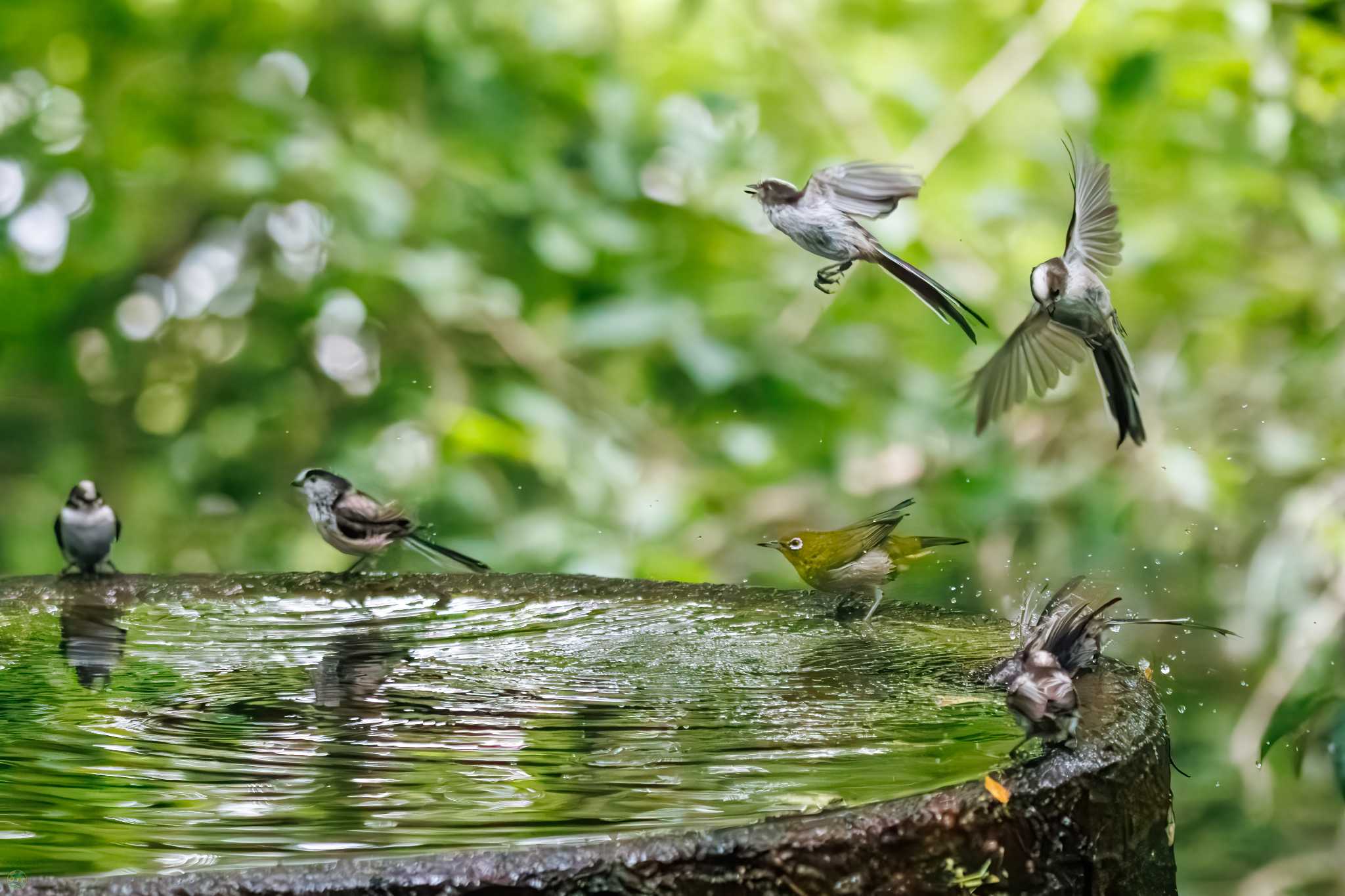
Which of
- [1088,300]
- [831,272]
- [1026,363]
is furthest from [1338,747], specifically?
[831,272]

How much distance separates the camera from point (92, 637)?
1807 millimetres

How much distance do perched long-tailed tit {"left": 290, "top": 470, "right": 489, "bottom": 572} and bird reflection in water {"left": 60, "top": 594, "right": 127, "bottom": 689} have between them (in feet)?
1.32

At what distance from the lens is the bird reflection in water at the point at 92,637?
5.12 feet

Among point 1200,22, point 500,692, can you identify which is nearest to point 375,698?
point 500,692

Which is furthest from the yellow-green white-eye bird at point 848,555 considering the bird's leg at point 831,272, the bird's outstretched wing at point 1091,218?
the bird's outstretched wing at point 1091,218

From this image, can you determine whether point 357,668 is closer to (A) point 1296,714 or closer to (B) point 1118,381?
(B) point 1118,381

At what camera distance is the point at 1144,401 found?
3244 mm

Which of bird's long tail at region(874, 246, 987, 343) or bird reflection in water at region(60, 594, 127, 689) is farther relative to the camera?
bird reflection in water at region(60, 594, 127, 689)

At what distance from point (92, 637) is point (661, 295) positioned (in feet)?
5.36

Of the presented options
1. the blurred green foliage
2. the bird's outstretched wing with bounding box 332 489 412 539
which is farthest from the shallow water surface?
the blurred green foliage

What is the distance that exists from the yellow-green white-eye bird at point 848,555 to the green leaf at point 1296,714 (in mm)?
893

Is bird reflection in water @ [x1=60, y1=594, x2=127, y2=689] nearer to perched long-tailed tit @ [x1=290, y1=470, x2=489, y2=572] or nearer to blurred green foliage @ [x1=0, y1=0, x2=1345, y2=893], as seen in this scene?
perched long-tailed tit @ [x1=290, y1=470, x2=489, y2=572]

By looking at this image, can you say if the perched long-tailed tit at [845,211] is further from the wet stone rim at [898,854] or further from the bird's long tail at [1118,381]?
the wet stone rim at [898,854]

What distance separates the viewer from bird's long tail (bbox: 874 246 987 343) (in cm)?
142
